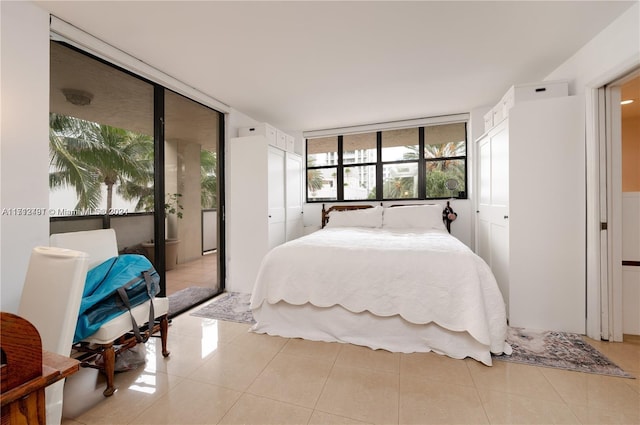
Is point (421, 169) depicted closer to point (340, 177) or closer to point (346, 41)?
point (340, 177)

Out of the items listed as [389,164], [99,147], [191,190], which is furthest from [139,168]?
[389,164]

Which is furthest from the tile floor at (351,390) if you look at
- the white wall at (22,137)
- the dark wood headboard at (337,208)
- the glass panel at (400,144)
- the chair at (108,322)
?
the glass panel at (400,144)

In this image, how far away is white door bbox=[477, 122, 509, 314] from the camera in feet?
8.48

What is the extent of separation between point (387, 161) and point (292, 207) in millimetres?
1778

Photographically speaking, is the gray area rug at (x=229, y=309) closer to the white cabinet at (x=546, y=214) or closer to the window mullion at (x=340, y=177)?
the window mullion at (x=340, y=177)

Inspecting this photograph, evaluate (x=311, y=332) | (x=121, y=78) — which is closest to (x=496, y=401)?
(x=311, y=332)

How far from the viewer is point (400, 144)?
4500 mm

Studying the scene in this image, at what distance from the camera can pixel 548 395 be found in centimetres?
159

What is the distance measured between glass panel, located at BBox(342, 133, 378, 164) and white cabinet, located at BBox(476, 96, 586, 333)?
90.9 inches

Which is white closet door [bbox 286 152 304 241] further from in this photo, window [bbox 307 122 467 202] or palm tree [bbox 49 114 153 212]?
palm tree [bbox 49 114 153 212]

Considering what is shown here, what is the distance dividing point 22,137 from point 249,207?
2.12 metres

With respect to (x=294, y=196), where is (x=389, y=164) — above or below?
above

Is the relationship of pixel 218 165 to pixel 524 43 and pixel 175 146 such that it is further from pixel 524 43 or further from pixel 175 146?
pixel 524 43

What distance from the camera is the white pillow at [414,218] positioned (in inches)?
145
